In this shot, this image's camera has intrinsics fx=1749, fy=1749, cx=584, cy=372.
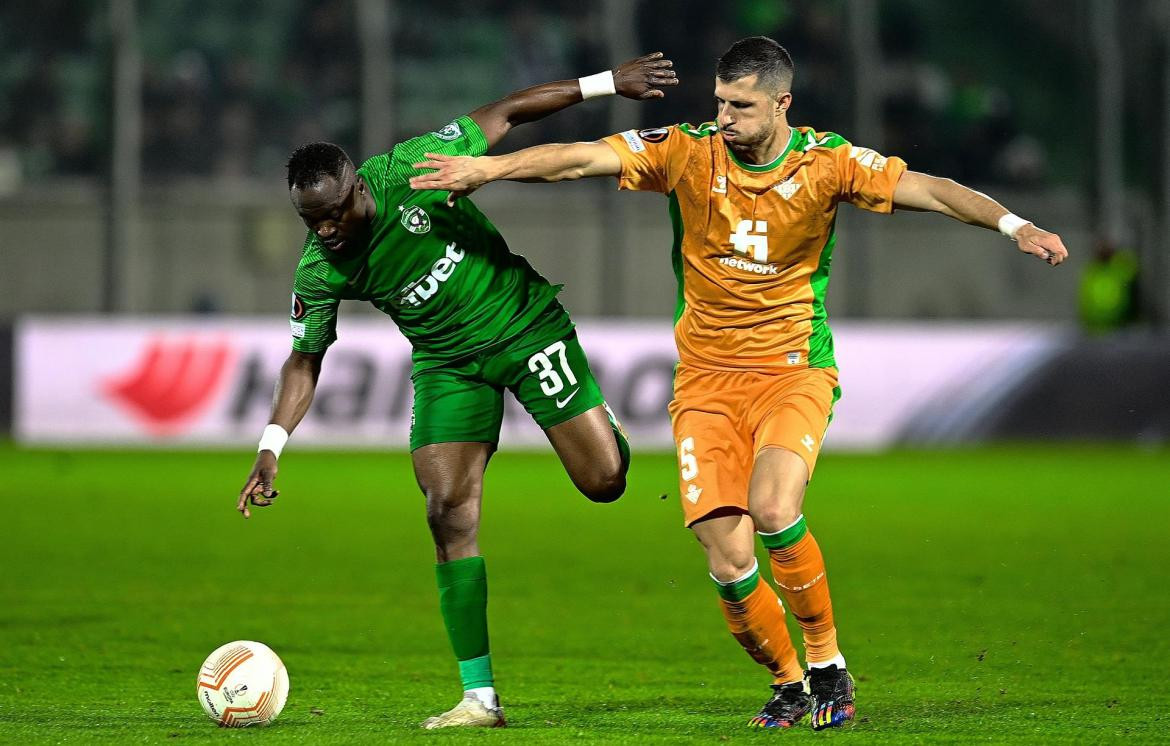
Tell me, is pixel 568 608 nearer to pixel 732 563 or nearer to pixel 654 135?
pixel 732 563

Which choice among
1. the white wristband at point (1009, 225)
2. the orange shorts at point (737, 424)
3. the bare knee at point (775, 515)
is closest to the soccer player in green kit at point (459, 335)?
the orange shorts at point (737, 424)

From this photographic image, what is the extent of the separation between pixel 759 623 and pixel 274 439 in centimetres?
176

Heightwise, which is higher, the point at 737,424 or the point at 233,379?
the point at 737,424

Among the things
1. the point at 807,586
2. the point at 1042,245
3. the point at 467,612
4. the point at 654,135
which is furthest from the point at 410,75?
the point at 1042,245

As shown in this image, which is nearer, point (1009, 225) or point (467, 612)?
point (1009, 225)

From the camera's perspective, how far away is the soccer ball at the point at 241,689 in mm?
5625

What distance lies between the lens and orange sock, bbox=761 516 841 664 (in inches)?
225

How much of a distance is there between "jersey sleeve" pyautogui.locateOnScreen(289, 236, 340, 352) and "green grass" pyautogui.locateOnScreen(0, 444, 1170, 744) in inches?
50.5

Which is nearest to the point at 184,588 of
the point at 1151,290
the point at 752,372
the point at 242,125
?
the point at 752,372

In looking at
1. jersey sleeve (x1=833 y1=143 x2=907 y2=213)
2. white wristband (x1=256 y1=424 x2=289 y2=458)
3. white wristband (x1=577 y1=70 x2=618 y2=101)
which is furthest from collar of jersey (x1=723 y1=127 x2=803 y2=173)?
white wristband (x1=256 y1=424 x2=289 y2=458)

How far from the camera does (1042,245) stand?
17.9 feet

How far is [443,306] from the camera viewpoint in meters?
6.18

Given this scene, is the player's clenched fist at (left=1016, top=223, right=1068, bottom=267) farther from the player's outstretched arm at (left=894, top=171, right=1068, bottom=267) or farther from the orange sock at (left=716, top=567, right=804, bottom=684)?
the orange sock at (left=716, top=567, right=804, bottom=684)

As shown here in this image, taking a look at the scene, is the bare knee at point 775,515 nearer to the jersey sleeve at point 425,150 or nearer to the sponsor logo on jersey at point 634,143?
the sponsor logo on jersey at point 634,143
